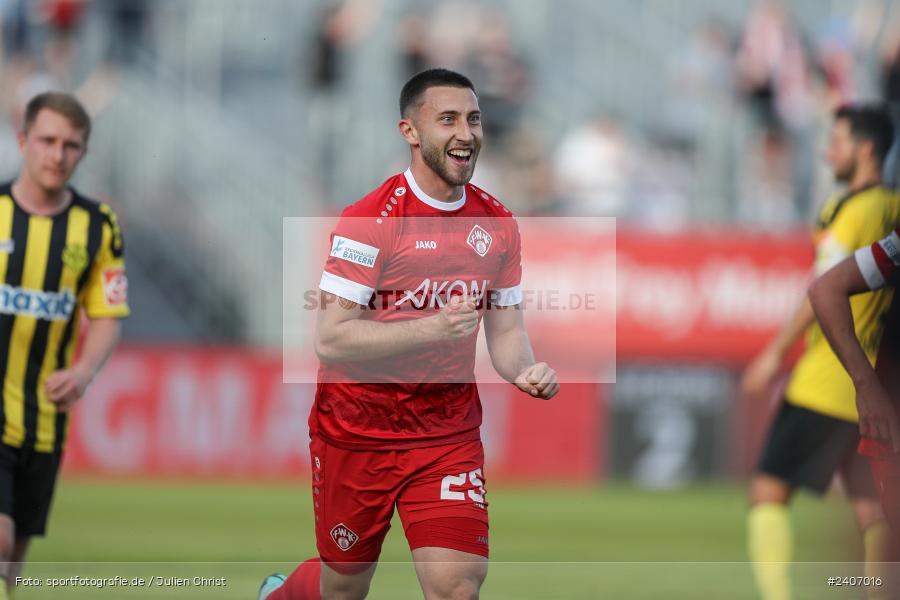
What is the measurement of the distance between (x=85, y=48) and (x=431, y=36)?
3.93m

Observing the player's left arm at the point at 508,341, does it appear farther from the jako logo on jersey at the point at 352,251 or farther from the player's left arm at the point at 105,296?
the player's left arm at the point at 105,296

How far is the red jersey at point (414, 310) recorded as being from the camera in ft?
18.0

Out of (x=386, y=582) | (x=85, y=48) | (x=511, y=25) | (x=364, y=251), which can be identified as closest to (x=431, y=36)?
(x=511, y=25)

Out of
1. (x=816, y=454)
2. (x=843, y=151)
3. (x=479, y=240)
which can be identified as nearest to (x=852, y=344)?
(x=479, y=240)

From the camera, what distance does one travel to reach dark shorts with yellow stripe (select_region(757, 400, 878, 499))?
24.0ft

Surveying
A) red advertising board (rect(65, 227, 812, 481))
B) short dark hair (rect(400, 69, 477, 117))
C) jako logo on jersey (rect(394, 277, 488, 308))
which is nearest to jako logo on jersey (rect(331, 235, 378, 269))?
jako logo on jersey (rect(394, 277, 488, 308))

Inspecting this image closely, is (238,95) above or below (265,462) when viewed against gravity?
above

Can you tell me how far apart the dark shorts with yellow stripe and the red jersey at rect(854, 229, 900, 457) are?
6.39 ft

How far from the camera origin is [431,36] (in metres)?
16.7

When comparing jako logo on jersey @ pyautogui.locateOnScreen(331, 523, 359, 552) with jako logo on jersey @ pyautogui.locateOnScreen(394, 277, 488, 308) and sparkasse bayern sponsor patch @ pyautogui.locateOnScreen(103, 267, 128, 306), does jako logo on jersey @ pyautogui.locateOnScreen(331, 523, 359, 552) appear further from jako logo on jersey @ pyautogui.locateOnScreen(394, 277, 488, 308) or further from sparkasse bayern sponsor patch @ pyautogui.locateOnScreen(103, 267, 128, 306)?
sparkasse bayern sponsor patch @ pyautogui.locateOnScreen(103, 267, 128, 306)

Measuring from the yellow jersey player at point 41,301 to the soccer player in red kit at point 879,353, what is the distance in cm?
325

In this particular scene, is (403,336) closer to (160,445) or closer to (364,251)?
(364,251)

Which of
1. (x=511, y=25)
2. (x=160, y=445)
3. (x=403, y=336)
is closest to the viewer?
(x=403, y=336)

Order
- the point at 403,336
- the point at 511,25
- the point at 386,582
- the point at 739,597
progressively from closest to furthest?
the point at 403,336, the point at 739,597, the point at 386,582, the point at 511,25
